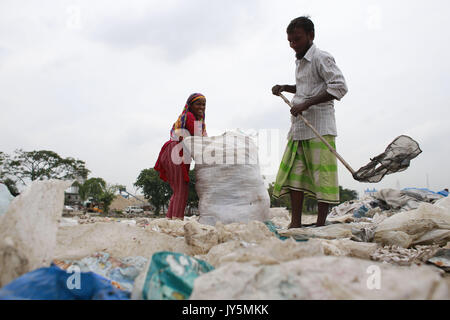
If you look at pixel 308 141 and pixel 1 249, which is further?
pixel 308 141

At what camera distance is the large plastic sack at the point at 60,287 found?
98 cm

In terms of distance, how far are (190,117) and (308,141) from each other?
52.0 inches

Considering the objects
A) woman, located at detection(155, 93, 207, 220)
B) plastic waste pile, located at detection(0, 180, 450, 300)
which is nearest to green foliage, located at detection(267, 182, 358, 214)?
woman, located at detection(155, 93, 207, 220)

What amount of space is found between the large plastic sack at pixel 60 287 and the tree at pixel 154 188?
27667mm

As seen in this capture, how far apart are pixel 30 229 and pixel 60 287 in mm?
262

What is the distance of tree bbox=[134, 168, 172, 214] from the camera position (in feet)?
93.7

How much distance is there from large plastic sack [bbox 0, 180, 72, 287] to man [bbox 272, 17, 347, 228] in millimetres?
2161

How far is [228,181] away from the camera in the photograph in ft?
9.30

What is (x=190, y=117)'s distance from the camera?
136 inches

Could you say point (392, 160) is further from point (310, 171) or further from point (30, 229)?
point (30, 229)

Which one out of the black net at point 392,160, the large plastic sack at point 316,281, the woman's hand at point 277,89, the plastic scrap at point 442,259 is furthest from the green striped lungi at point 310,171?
the large plastic sack at point 316,281

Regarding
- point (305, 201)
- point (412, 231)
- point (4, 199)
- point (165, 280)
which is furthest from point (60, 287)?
point (305, 201)
